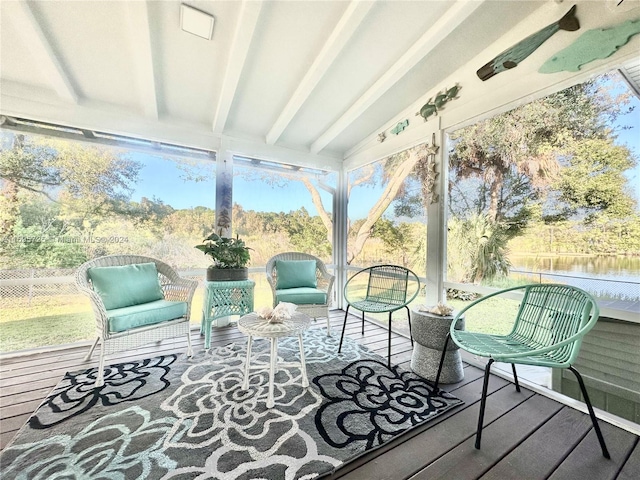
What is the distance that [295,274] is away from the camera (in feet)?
10.8

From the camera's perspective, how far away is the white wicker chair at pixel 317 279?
2.93 m

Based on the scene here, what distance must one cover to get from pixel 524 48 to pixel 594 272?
1.73 meters

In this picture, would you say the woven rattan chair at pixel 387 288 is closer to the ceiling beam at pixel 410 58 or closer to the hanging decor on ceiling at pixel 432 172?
the hanging decor on ceiling at pixel 432 172

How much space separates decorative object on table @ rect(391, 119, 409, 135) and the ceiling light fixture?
84.5 inches

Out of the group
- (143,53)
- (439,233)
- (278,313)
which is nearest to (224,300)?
(278,313)

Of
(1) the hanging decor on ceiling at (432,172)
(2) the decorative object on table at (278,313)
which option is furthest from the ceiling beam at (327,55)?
(2) the decorative object on table at (278,313)

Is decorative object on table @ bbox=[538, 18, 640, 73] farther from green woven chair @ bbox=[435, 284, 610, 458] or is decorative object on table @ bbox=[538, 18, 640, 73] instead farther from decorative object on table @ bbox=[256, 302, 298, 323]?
decorative object on table @ bbox=[256, 302, 298, 323]

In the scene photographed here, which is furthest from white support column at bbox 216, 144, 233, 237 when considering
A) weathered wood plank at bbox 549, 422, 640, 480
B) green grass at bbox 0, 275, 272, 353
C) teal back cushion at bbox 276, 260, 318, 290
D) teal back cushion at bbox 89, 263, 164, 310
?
weathered wood plank at bbox 549, 422, 640, 480

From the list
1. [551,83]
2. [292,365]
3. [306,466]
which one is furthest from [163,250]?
[551,83]

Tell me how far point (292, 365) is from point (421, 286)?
1622 millimetres

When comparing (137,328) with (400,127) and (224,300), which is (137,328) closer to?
(224,300)

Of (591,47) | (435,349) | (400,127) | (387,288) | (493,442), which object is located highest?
(400,127)

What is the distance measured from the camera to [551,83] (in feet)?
6.25

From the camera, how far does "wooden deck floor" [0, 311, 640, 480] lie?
1.25 metres
